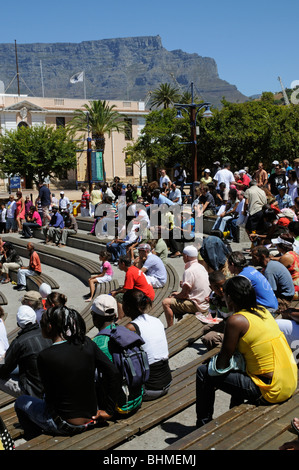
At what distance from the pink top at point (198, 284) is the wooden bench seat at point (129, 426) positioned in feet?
6.46

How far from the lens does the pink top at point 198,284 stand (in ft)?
23.0

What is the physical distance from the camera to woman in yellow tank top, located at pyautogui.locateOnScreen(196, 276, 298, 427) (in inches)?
151

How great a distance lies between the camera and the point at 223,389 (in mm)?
4105

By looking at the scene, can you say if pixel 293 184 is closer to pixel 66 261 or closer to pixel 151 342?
pixel 66 261

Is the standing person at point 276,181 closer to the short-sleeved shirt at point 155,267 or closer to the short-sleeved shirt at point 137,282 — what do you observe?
the short-sleeved shirt at point 155,267

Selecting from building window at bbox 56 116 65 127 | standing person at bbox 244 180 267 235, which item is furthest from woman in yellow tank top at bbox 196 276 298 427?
building window at bbox 56 116 65 127

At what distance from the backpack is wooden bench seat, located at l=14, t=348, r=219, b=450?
0.30m

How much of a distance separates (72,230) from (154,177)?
49.0m

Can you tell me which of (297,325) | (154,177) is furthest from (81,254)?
(154,177)

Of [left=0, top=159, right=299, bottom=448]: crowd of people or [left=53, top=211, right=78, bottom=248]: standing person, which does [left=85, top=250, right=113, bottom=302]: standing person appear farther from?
[left=53, top=211, right=78, bottom=248]: standing person

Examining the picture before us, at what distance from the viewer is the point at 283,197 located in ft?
42.9

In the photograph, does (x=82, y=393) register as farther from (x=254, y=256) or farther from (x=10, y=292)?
(x=10, y=292)

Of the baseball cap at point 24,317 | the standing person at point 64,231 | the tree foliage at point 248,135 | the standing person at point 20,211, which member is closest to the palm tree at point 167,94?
the tree foliage at point 248,135

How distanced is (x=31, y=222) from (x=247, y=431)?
16665 mm
